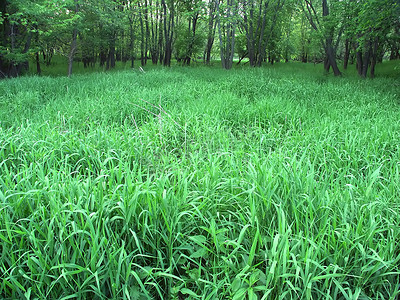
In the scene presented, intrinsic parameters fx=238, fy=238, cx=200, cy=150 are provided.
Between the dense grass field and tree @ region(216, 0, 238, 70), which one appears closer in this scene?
the dense grass field

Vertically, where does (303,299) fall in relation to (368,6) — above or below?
below

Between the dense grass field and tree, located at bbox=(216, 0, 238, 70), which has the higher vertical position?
tree, located at bbox=(216, 0, 238, 70)

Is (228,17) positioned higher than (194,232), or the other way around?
(228,17)

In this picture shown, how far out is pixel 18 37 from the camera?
10898 millimetres

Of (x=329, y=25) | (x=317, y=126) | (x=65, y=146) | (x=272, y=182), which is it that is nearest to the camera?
(x=272, y=182)

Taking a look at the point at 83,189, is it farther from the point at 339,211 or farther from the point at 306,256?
the point at 339,211

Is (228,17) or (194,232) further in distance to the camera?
(228,17)

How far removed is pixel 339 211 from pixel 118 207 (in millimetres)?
1526

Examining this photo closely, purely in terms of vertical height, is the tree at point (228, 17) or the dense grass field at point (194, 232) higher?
the tree at point (228, 17)

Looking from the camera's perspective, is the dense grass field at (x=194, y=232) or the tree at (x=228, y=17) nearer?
the dense grass field at (x=194, y=232)

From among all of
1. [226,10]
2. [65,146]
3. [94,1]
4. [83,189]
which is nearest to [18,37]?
[94,1]

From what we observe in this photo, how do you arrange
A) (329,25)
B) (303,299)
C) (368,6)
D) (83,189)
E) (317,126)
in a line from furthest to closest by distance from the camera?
1. (329,25)
2. (368,6)
3. (317,126)
4. (83,189)
5. (303,299)

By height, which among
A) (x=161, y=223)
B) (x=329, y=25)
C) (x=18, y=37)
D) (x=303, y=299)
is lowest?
(x=303, y=299)

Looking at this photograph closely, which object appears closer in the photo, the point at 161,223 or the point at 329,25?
the point at 161,223
